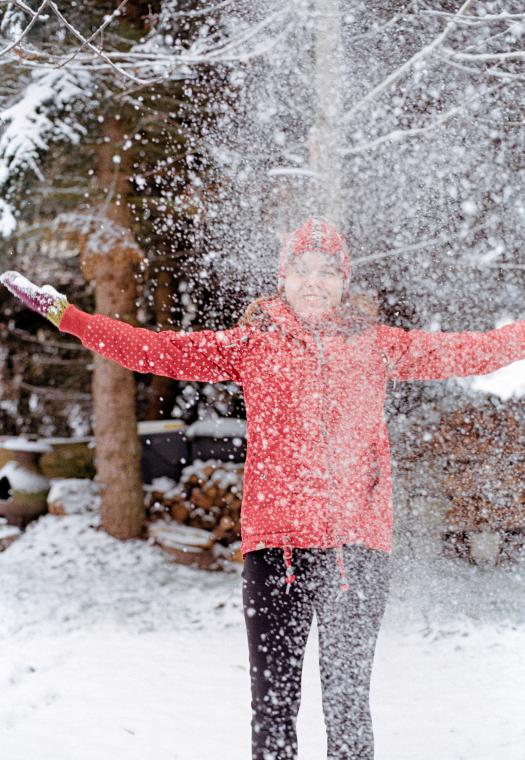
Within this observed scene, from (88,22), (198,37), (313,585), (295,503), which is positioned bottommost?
(313,585)

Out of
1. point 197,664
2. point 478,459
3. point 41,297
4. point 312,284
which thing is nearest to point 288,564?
point 312,284

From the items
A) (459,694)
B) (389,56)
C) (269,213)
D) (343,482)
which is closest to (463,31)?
(389,56)

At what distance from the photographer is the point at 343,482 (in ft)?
6.59

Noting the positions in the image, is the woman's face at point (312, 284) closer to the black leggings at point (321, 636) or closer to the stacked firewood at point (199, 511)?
the black leggings at point (321, 636)

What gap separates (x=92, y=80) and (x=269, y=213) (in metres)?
1.81

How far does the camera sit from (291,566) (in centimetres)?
196

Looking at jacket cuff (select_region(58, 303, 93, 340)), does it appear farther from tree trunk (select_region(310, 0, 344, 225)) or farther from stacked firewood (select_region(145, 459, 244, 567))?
stacked firewood (select_region(145, 459, 244, 567))

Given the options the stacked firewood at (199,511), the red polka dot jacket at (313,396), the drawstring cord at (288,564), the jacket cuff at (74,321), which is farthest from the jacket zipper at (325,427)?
the stacked firewood at (199,511)

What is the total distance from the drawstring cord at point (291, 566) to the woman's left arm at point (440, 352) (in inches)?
23.0

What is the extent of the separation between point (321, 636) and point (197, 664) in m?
2.08

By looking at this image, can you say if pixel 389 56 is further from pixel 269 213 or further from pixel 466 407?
Result: pixel 466 407

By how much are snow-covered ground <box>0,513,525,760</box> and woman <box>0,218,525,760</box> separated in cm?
104

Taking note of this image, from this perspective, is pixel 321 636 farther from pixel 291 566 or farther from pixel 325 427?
pixel 325 427

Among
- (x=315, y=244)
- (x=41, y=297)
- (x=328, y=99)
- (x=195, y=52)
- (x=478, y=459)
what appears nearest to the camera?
(x=315, y=244)
